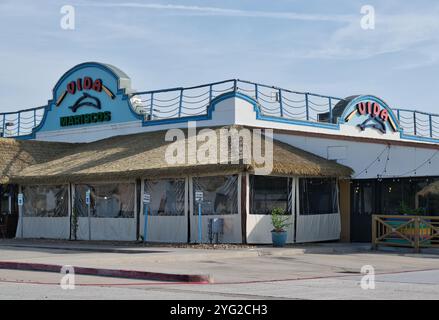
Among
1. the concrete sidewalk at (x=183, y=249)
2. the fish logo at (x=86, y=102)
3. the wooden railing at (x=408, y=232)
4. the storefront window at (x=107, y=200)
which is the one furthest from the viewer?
the fish logo at (x=86, y=102)

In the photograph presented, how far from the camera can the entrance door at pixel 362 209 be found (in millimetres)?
30828

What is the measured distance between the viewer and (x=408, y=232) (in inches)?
1065

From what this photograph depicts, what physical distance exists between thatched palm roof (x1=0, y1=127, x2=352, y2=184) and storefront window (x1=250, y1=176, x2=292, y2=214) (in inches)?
26.4

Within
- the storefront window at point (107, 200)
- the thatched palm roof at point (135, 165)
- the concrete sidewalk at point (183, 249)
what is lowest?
the concrete sidewalk at point (183, 249)

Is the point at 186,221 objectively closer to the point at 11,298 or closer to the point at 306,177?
the point at 306,177

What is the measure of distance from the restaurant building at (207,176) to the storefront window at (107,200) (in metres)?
0.04

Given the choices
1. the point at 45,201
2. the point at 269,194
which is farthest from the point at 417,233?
the point at 45,201

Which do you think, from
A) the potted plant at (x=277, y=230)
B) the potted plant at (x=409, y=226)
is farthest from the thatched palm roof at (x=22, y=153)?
the potted plant at (x=409, y=226)

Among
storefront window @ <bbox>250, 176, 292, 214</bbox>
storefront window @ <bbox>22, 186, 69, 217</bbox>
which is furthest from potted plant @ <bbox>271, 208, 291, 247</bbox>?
storefront window @ <bbox>22, 186, 69, 217</bbox>

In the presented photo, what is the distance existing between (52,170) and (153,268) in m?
15.5

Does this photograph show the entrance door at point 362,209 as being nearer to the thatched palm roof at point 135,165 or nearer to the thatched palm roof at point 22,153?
the thatched palm roof at point 135,165

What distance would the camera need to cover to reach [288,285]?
620 inches

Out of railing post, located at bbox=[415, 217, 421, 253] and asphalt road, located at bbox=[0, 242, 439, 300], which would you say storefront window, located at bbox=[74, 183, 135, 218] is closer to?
asphalt road, located at bbox=[0, 242, 439, 300]

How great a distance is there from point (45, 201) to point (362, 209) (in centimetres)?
1313
